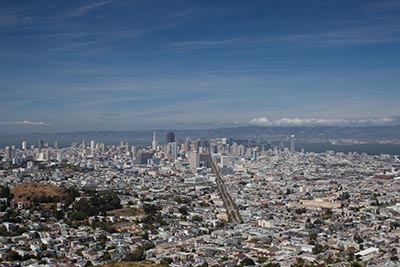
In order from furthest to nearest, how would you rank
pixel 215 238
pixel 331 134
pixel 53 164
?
pixel 331 134 < pixel 53 164 < pixel 215 238

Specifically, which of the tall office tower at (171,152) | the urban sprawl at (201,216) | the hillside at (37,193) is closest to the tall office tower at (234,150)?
the tall office tower at (171,152)

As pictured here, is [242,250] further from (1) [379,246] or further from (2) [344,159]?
(2) [344,159]

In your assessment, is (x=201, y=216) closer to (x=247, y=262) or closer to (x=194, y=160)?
(x=247, y=262)

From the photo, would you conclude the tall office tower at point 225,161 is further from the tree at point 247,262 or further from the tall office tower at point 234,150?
the tree at point 247,262

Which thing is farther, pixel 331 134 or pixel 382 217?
pixel 331 134

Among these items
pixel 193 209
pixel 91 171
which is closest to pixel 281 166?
pixel 91 171

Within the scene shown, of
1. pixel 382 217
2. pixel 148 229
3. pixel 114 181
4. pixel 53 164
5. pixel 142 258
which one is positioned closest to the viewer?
pixel 142 258
